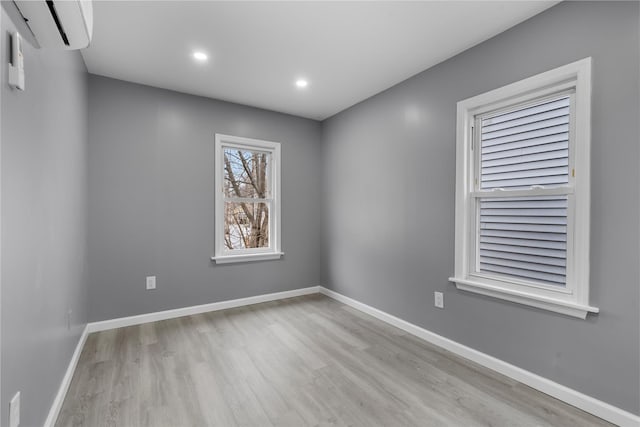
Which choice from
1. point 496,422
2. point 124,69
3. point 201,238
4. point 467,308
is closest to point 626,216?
point 467,308

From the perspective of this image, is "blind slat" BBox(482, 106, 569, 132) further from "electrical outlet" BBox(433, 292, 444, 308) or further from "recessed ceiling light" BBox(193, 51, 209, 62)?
"recessed ceiling light" BBox(193, 51, 209, 62)

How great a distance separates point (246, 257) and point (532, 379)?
2957 mm

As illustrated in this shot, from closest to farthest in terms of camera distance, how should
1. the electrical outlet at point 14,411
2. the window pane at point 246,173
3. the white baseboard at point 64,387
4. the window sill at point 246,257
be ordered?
the electrical outlet at point 14,411, the white baseboard at point 64,387, the window sill at point 246,257, the window pane at point 246,173

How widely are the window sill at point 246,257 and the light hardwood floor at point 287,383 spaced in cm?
78

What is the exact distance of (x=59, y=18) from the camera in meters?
1.23

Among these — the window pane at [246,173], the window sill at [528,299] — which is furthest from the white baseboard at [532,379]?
the window pane at [246,173]

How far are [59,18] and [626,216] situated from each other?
290 cm

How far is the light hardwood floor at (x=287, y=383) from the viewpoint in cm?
172

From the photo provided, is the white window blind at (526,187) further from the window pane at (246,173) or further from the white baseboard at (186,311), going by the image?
the window pane at (246,173)

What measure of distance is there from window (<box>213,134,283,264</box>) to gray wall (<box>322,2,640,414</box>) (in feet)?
2.69

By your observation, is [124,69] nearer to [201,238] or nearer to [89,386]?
[201,238]

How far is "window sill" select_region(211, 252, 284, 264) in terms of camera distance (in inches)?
139

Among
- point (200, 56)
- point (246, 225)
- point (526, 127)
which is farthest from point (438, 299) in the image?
point (200, 56)

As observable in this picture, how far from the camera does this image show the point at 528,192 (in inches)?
82.0
